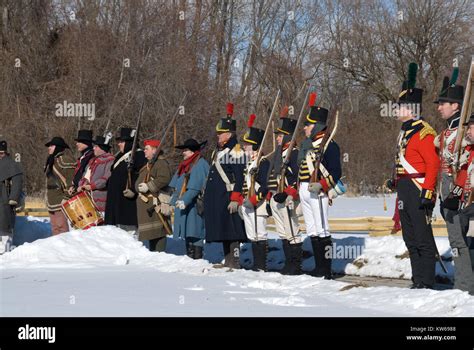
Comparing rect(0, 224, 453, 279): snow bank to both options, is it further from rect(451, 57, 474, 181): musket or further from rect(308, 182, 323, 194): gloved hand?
rect(451, 57, 474, 181): musket

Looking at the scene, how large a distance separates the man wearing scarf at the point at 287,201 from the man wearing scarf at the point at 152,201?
71.5 inches

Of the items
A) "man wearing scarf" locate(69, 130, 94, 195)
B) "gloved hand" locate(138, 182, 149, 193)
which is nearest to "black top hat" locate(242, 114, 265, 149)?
"gloved hand" locate(138, 182, 149, 193)

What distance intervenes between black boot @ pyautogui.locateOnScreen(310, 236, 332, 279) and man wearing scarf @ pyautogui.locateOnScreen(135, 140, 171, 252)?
2.82m

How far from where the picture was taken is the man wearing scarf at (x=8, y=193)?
14938mm

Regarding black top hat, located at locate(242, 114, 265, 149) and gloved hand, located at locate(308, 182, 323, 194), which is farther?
black top hat, located at locate(242, 114, 265, 149)

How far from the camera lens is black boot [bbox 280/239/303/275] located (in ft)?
39.2

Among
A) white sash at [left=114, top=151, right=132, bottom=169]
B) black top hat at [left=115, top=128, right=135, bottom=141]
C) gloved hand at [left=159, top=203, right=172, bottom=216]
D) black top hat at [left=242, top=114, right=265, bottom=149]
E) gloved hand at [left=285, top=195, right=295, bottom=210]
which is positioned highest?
black top hat at [left=115, top=128, right=135, bottom=141]

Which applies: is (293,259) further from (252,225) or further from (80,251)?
(80,251)

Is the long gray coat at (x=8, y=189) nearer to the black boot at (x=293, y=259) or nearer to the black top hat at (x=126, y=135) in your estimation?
the black top hat at (x=126, y=135)

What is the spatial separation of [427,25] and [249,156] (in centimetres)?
3477

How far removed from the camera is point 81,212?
1450 cm

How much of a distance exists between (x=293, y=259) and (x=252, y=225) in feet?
2.27
